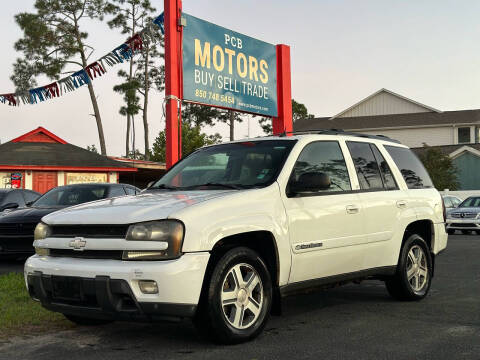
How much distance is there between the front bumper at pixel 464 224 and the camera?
73.0 ft

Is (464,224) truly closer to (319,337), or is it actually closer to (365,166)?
(365,166)

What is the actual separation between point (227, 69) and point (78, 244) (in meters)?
10.0

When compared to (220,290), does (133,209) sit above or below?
above

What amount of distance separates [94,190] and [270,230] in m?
7.60

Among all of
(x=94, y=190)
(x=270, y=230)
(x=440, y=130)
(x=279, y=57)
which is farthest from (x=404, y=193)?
(x=440, y=130)

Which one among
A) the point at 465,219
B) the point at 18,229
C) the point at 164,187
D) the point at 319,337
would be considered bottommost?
the point at 465,219

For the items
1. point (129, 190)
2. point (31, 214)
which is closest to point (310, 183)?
point (31, 214)

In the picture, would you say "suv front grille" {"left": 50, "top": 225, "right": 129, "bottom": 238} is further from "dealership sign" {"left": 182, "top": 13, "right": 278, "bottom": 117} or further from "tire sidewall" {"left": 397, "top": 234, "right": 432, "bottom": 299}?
"dealership sign" {"left": 182, "top": 13, "right": 278, "bottom": 117}

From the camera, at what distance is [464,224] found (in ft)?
74.0

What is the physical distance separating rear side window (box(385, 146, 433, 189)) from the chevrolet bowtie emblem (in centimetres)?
395

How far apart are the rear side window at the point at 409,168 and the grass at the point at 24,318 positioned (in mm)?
4104

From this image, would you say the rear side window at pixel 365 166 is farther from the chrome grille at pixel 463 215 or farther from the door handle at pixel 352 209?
the chrome grille at pixel 463 215

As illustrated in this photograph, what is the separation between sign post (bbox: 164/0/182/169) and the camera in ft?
41.1

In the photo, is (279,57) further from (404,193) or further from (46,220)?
(46,220)
